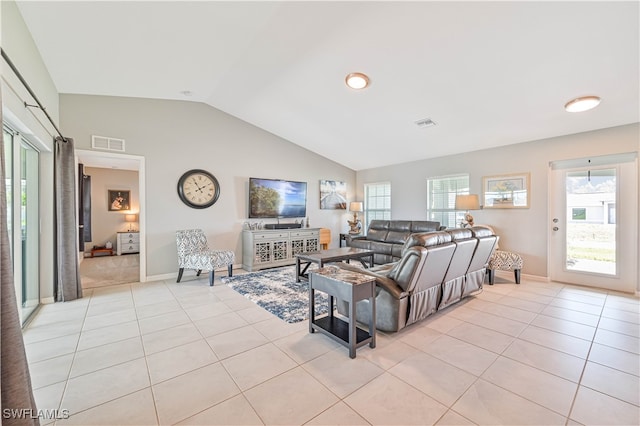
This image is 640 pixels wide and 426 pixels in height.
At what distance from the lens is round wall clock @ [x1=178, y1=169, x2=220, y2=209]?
4836mm

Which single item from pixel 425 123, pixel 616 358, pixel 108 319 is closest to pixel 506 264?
pixel 616 358

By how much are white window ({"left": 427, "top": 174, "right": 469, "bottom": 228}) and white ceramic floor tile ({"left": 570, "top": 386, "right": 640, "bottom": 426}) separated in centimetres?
409

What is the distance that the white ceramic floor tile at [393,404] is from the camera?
1.55 m

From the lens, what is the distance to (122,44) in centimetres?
297

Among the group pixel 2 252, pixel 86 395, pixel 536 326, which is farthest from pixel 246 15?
pixel 536 326

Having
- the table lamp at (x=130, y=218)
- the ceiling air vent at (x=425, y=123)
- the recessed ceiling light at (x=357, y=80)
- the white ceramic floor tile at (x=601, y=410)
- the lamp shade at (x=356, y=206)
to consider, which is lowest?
the white ceramic floor tile at (x=601, y=410)

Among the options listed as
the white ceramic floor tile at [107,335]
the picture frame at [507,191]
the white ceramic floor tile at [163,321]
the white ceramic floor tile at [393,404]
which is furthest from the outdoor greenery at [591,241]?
the white ceramic floor tile at [107,335]

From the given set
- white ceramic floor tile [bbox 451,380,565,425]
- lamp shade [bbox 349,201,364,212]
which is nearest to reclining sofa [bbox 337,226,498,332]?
white ceramic floor tile [bbox 451,380,565,425]

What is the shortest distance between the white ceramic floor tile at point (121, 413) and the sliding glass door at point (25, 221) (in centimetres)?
210

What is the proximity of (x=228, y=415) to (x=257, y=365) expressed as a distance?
51 centimetres

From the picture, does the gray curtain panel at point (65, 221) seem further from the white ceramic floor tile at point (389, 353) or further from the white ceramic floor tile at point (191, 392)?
the white ceramic floor tile at point (389, 353)

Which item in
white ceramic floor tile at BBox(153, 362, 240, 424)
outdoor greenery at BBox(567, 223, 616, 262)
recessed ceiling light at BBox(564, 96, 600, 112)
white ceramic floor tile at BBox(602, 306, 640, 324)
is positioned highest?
recessed ceiling light at BBox(564, 96, 600, 112)

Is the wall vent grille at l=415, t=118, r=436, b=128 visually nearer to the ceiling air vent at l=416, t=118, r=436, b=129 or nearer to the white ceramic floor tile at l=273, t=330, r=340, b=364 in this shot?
the ceiling air vent at l=416, t=118, r=436, b=129

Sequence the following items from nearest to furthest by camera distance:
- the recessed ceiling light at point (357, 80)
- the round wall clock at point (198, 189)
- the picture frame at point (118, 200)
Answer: the recessed ceiling light at point (357, 80)
the round wall clock at point (198, 189)
the picture frame at point (118, 200)
